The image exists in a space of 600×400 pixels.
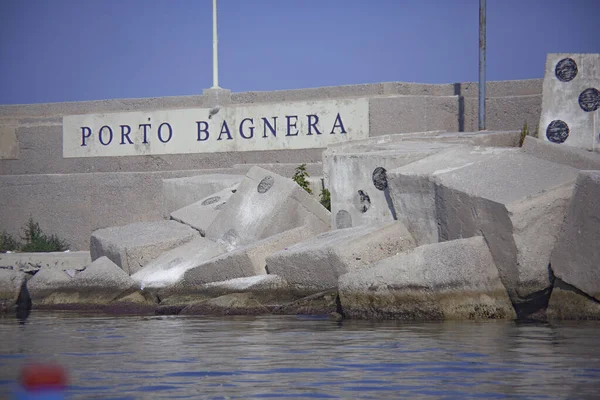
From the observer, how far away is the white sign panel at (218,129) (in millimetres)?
15094

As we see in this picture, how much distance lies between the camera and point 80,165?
55.5ft

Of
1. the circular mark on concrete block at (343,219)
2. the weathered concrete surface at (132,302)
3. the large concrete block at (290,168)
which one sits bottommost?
the weathered concrete surface at (132,302)

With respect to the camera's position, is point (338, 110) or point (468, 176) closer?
point (468, 176)

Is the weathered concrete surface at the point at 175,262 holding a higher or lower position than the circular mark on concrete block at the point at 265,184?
lower

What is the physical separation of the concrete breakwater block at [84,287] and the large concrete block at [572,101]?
6.03 m

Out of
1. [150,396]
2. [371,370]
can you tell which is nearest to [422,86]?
[371,370]

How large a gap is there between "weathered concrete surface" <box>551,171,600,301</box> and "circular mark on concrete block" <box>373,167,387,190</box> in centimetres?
345

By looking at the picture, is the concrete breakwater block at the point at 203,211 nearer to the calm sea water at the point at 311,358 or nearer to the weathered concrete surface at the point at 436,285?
the calm sea water at the point at 311,358

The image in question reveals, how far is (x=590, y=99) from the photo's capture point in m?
12.3

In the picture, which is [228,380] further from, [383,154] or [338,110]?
[338,110]

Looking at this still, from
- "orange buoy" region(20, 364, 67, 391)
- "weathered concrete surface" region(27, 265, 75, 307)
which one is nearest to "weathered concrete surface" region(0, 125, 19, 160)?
"weathered concrete surface" region(27, 265, 75, 307)

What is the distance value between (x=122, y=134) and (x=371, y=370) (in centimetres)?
1161

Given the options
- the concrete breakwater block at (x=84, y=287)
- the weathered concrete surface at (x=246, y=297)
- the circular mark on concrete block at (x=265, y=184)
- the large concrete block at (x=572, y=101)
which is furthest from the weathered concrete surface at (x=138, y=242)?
the large concrete block at (x=572, y=101)

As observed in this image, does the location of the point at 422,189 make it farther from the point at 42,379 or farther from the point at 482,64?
the point at 42,379
